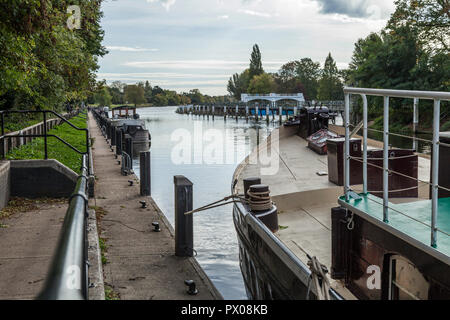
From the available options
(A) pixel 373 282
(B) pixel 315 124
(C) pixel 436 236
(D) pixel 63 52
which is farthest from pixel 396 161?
(D) pixel 63 52

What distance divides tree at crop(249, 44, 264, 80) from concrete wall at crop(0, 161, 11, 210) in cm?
15141

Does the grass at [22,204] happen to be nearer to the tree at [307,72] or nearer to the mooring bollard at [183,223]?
the mooring bollard at [183,223]

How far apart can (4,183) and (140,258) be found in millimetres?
3780

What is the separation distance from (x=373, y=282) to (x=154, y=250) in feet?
13.0

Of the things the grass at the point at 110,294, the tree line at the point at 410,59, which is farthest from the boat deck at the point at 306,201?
the tree line at the point at 410,59

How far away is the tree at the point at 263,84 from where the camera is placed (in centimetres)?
14638

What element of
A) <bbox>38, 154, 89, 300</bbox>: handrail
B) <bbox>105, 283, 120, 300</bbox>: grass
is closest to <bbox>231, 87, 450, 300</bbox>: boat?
<bbox>105, 283, 120, 300</bbox>: grass

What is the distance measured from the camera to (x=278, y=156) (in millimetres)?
12875

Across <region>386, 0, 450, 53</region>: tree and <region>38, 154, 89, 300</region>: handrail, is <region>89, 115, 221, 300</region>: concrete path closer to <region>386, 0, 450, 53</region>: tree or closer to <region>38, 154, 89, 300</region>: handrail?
<region>38, 154, 89, 300</region>: handrail

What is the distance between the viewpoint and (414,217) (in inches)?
165

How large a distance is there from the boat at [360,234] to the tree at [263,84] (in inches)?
5526

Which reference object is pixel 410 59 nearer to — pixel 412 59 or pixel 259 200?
pixel 412 59

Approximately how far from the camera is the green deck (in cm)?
362

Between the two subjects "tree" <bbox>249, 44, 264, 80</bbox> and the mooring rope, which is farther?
"tree" <bbox>249, 44, 264, 80</bbox>
